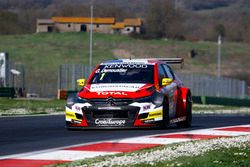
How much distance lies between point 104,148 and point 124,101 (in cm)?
411

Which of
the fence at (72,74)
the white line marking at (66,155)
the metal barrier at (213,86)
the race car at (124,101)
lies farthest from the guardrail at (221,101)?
the white line marking at (66,155)

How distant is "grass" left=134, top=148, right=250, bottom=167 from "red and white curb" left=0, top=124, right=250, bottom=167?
1.33m

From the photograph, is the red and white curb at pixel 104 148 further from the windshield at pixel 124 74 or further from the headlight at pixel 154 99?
the windshield at pixel 124 74

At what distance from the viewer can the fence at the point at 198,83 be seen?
55.1 metres

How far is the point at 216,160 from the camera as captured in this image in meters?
12.3

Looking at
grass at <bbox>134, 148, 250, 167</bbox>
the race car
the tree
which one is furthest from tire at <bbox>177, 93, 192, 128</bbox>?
the tree

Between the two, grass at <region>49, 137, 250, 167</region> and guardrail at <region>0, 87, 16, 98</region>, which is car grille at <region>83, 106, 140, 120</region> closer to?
grass at <region>49, 137, 250, 167</region>

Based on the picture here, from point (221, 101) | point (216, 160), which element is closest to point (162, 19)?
point (221, 101)

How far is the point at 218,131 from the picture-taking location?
1745cm

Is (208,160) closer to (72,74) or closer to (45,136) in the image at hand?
(45,136)

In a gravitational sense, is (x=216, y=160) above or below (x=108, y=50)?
above

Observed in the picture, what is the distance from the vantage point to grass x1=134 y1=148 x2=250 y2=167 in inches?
468

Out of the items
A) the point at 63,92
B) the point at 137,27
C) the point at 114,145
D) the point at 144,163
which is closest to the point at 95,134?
the point at 114,145

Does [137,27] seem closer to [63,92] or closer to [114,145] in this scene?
[63,92]
